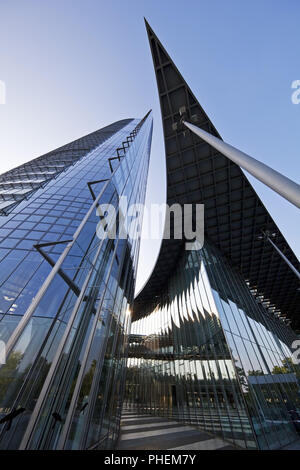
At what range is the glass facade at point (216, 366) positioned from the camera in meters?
11.0

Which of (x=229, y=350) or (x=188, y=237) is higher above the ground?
(x=188, y=237)

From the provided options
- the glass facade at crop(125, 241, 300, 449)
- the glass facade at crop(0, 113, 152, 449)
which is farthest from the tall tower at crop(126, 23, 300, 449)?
the glass facade at crop(0, 113, 152, 449)

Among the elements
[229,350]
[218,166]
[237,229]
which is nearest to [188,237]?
[237,229]

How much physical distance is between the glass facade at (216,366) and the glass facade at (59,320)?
7.20 metres

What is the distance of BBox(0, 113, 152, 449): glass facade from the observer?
4.77 metres

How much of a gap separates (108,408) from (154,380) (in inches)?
800

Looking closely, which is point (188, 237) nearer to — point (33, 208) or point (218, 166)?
point (218, 166)

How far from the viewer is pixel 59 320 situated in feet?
22.3

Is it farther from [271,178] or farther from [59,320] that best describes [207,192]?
[59,320]

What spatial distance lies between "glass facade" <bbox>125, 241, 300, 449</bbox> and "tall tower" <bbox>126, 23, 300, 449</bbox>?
73mm

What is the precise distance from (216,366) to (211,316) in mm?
3300

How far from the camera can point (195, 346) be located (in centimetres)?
1702

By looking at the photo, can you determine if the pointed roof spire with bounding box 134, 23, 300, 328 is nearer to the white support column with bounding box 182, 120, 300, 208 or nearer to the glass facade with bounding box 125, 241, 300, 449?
the glass facade with bounding box 125, 241, 300, 449

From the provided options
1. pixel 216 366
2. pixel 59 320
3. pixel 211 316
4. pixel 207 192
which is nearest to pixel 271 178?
pixel 59 320
